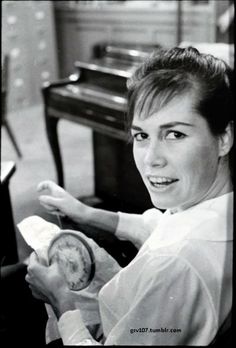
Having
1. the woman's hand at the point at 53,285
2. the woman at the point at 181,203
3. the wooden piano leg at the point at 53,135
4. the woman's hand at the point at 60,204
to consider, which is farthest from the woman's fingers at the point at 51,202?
the wooden piano leg at the point at 53,135

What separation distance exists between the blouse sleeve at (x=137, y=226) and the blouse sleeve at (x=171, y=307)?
42 cm

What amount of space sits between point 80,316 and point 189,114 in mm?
403

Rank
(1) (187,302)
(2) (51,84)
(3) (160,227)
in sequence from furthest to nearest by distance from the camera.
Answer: (2) (51,84) < (3) (160,227) < (1) (187,302)

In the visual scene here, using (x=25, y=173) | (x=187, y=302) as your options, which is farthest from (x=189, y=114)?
(x=25, y=173)

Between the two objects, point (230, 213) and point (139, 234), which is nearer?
point (230, 213)

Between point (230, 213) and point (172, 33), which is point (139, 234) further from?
point (172, 33)

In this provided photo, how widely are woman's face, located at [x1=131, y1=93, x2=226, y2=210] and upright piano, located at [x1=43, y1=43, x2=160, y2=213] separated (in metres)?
1.50

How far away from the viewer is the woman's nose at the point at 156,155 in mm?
770

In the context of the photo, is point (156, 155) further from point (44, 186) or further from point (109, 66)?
point (109, 66)

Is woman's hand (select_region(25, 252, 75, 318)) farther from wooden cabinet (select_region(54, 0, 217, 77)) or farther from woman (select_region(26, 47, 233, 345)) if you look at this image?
wooden cabinet (select_region(54, 0, 217, 77))

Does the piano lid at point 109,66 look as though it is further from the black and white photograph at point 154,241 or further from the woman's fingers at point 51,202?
the woman's fingers at point 51,202

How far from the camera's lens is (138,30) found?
397cm

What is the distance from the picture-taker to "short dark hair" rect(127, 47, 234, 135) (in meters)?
0.75

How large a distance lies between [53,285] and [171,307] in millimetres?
252
